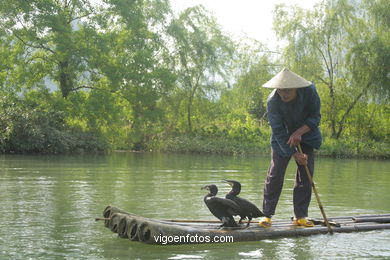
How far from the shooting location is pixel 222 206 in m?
5.65

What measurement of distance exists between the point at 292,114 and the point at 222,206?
4.07 ft

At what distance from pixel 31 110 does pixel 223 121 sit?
37.4 feet

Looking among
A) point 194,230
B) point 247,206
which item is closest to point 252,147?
point 247,206

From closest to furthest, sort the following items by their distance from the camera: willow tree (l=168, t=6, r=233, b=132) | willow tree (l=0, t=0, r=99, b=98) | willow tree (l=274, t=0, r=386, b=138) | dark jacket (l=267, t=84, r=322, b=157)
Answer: dark jacket (l=267, t=84, r=322, b=157) < willow tree (l=0, t=0, r=99, b=98) < willow tree (l=274, t=0, r=386, b=138) < willow tree (l=168, t=6, r=233, b=132)

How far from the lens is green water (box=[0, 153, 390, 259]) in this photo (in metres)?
5.35

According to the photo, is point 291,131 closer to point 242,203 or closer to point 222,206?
point 242,203

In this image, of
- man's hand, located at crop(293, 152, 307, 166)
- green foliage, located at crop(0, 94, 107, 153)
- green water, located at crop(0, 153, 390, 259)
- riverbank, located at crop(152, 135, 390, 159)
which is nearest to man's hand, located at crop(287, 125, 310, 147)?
man's hand, located at crop(293, 152, 307, 166)

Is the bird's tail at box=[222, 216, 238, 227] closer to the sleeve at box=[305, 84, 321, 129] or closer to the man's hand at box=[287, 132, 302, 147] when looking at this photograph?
the man's hand at box=[287, 132, 302, 147]

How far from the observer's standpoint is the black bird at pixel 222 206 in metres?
5.59

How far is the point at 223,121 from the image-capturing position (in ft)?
100

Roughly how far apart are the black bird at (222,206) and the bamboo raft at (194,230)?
0.30 ft

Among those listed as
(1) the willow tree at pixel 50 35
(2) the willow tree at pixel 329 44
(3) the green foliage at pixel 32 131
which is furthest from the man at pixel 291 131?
(2) the willow tree at pixel 329 44

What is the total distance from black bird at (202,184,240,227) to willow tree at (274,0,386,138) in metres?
20.7

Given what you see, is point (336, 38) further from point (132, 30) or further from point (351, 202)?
point (351, 202)
